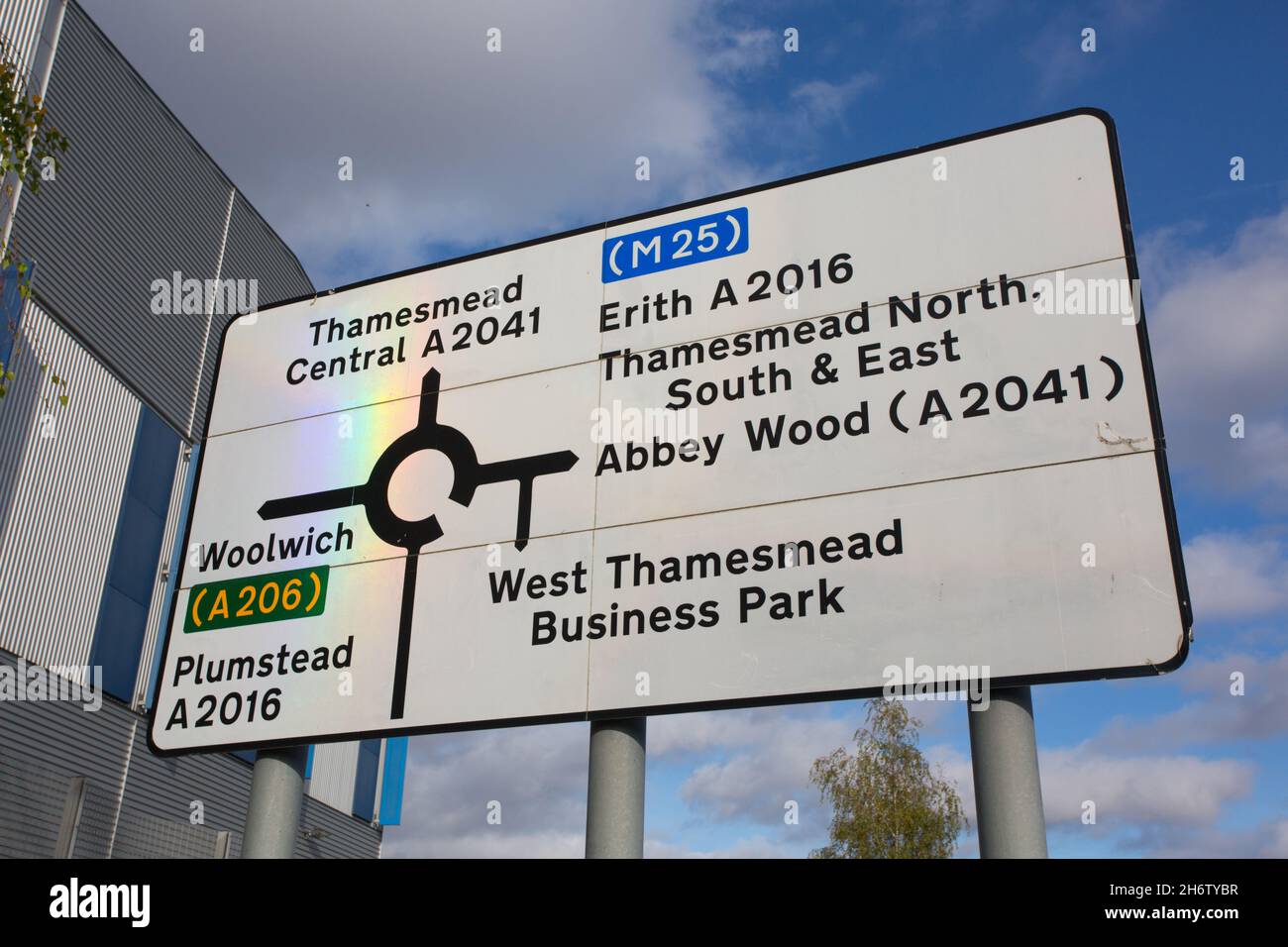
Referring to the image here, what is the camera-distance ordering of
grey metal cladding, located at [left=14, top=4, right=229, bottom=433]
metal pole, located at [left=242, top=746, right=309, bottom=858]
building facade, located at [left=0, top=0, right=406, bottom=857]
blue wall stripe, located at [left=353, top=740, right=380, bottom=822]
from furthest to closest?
blue wall stripe, located at [left=353, top=740, right=380, bottom=822] < grey metal cladding, located at [left=14, top=4, right=229, bottom=433] < building facade, located at [left=0, top=0, right=406, bottom=857] < metal pole, located at [left=242, top=746, right=309, bottom=858]

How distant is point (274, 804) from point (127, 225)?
18587 mm

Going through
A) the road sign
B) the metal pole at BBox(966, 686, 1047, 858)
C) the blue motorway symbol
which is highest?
the blue motorway symbol

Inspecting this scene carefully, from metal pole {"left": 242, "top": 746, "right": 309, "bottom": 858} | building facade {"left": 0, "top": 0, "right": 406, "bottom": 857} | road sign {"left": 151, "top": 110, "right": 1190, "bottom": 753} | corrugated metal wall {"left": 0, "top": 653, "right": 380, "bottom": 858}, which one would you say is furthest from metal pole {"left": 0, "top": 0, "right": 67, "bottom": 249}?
metal pole {"left": 242, "top": 746, "right": 309, "bottom": 858}

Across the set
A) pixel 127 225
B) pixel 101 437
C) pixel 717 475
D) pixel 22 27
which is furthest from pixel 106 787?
pixel 717 475

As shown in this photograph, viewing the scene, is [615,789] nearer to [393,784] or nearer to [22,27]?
[22,27]

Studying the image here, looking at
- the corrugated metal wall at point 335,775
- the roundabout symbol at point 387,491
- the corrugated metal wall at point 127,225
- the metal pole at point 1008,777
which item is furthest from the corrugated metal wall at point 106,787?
the metal pole at point 1008,777

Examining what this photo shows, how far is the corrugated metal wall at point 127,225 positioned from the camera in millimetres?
18750

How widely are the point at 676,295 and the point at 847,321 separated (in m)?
0.84

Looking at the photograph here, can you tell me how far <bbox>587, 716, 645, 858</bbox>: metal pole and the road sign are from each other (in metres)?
0.11

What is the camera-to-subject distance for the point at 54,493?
17.9 m

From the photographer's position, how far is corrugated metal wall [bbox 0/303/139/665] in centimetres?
1700

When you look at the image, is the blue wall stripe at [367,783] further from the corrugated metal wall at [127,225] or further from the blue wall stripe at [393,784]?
the corrugated metal wall at [127,225]

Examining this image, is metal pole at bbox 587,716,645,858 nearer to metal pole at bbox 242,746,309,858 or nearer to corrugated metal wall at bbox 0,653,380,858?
metal pole at bbox 242,746,309,858
